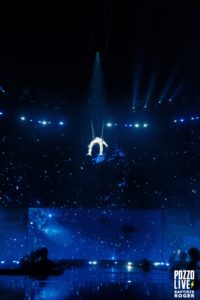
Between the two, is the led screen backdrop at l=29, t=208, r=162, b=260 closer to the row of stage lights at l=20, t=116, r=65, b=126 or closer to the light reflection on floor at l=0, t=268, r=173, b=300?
the row of stage lights at l=20, t=116, r=65, b=126

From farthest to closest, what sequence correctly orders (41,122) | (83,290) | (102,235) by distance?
(41,122) < (102,235) < (83,290)

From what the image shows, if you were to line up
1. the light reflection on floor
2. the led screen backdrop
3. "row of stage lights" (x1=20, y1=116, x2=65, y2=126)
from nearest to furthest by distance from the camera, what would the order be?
the light reflection on floor, the led screen backdrop, "row of stage lights" (x1=20, y1=116, x2=65, y2=126)

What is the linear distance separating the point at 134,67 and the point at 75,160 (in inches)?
146

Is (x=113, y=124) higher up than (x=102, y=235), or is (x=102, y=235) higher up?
(x=113, y=124)

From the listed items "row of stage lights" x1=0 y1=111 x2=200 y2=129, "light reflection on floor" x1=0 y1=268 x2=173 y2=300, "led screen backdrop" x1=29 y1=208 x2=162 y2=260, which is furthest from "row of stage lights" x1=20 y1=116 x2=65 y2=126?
"light reflection on floor" x1=0 y1=268 x2=173 y2=300

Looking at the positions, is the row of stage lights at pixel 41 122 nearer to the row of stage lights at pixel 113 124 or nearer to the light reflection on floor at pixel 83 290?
the row of stage lights at pixel 113 124

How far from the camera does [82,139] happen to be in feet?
38.3

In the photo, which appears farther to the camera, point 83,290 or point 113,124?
point 113,124

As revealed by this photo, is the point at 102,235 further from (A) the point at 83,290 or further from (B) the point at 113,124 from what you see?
(A) the point at 83,290

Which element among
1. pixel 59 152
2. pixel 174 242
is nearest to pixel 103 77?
pixel 59 152

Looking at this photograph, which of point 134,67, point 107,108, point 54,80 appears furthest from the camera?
point 107,108

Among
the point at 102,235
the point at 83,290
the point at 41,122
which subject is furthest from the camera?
the point at 41,122

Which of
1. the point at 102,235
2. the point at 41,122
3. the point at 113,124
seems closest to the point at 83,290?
the point at 102,235

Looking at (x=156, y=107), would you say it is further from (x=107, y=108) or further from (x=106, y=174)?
(x=106, y=174)
